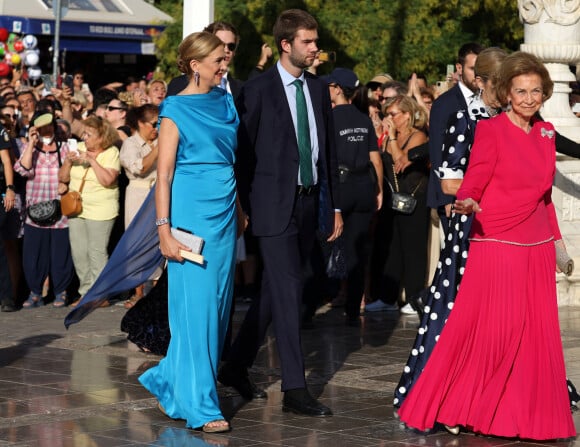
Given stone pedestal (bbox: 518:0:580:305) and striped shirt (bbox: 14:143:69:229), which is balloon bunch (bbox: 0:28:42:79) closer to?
striped shirt (bbox: 14:143:69:229)

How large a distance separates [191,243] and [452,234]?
1.48 metres

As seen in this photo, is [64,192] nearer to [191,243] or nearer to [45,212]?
[45,212]

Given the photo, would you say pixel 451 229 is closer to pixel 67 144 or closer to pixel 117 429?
pixel 117 429

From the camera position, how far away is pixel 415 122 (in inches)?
515

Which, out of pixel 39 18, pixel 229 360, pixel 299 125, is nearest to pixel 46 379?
pixel 229 360

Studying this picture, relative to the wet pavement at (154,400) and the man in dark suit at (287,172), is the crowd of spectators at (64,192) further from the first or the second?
the man in dark suit at (287,172)

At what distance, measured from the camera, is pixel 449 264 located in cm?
802

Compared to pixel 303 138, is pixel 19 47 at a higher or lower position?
higher

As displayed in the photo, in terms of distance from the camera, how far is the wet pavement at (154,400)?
7.41 metres

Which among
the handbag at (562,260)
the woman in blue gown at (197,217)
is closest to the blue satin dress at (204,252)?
the woman in blue gown at (197,217)

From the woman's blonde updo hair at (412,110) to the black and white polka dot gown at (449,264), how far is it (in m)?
4.88

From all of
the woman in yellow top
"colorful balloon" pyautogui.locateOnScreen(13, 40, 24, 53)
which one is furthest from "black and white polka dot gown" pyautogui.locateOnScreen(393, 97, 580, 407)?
"colorful balloon" pyautogui.locateOnScreen(13, 40, 24, 53)

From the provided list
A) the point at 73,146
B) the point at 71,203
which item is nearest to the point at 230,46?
the point at 71,203

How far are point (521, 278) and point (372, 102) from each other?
8.13 metres
